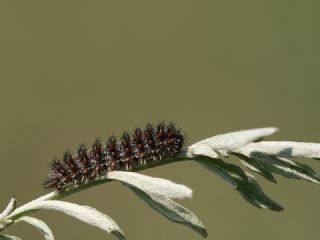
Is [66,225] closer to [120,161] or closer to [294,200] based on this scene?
[294,200]

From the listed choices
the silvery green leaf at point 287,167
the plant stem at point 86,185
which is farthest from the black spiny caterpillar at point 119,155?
the silvery green leaf at point 287,167

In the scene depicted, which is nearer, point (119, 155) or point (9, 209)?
point (9, 209)

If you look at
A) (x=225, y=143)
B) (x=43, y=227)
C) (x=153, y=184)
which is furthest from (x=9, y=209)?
(x=225, y=143)

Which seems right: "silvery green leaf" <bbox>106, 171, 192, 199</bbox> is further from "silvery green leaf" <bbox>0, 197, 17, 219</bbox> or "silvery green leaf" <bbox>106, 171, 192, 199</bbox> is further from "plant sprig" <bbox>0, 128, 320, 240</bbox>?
"silvery green leaf" <bbox>0, 197, 17, 219</bbox>

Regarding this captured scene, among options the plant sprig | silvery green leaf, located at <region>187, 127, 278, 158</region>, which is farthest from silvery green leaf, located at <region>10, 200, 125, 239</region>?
silvery green leaf, located at <region>187, 127, 278, 158</region>

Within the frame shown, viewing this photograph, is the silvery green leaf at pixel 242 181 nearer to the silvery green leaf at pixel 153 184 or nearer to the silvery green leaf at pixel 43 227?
the silvery green leaf at pixel 153 184

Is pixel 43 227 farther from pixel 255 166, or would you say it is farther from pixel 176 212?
pixel 255 166
